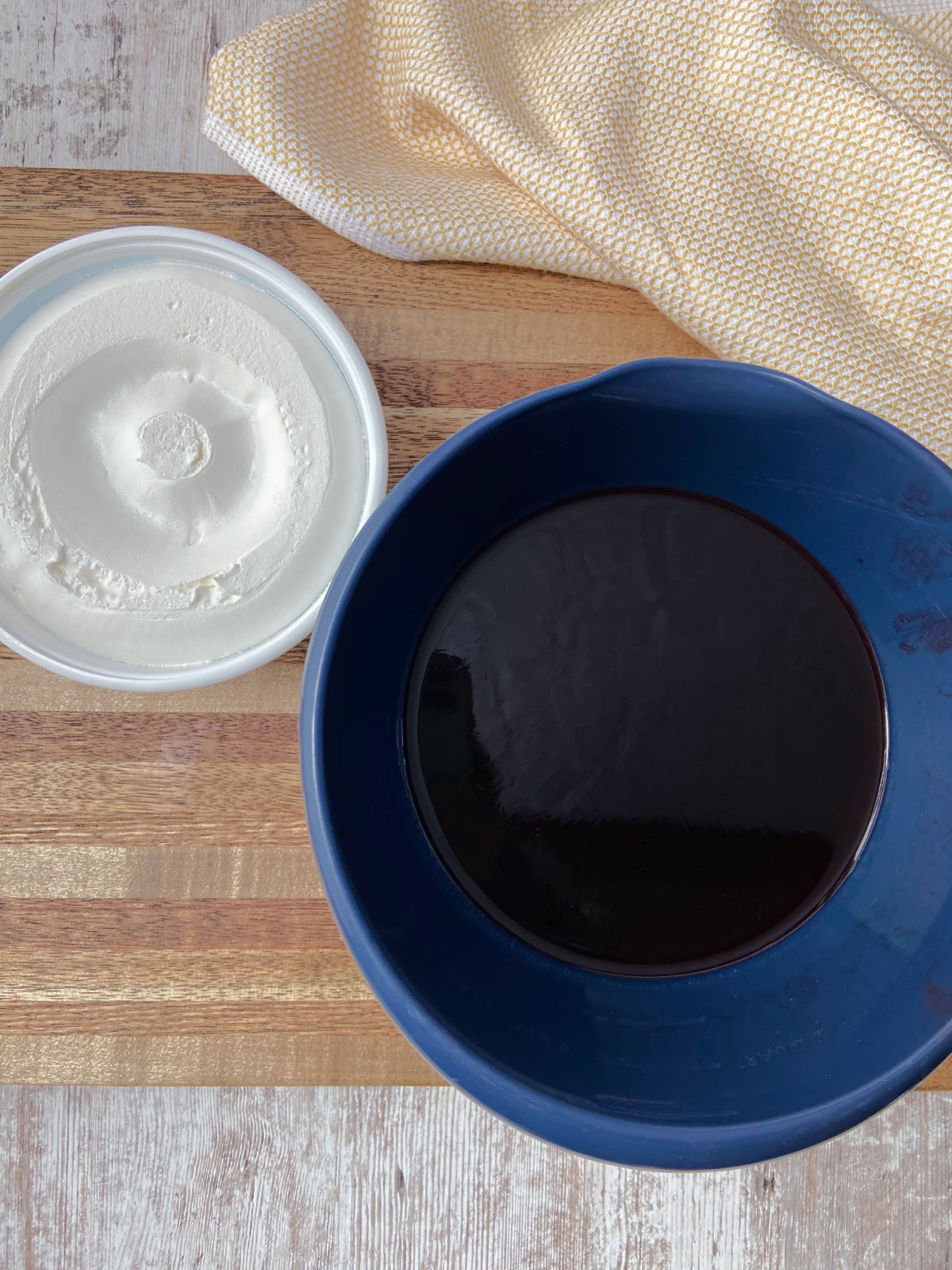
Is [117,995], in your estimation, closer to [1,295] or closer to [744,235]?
[1,295]

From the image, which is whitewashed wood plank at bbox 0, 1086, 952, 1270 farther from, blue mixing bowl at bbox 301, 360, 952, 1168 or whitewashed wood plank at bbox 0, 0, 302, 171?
whitewashed wood plank at bbox 0, 0, 302, 171

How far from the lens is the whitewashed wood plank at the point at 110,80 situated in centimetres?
52

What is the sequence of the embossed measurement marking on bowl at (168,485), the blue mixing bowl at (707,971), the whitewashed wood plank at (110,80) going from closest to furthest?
the blue mixing bowl at (707,971), the embossed measurement marking on bowl at (168,485), the whitewashed wood plank at (110,80)

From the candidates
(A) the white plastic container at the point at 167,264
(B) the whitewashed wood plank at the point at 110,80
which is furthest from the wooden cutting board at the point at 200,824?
(B) the whitewashed wood plank at the point at 110,80

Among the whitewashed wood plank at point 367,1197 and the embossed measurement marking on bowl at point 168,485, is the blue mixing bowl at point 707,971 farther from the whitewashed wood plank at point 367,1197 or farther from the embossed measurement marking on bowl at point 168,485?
the whitewashed wood plank at point 367,1197

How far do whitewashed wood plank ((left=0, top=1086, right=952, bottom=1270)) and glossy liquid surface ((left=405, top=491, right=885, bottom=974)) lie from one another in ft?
0.98

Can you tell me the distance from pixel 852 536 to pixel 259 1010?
32cm

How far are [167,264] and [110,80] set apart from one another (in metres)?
0.20

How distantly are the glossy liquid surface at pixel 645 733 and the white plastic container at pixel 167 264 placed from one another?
0.07 meters

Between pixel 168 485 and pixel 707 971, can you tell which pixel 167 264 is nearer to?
pixel 168 485

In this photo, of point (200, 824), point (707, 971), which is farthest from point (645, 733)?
point (200, 824)

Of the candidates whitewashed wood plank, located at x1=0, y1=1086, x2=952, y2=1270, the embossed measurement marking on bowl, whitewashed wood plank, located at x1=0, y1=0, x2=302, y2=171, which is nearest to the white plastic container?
the embossed measurement marking on bowl

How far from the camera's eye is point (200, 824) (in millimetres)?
422

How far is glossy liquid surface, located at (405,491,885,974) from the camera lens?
0.37 metres
